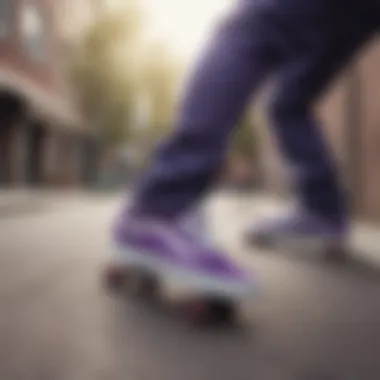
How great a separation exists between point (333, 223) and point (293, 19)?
27 centimetres

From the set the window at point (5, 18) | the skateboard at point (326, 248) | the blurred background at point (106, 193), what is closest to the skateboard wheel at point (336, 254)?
the skateboard at point (326, 248)

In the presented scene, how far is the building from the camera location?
0.39m

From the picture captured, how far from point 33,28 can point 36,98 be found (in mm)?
35

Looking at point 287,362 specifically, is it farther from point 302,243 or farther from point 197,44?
point 302,243

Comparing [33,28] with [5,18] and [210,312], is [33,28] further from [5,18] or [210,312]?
[210,312]

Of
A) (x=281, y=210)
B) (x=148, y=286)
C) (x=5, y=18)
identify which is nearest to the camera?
(x=5, y=18)

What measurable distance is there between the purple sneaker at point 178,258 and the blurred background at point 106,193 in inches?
0.9

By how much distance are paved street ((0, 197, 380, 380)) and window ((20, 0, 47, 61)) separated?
0.08 meters

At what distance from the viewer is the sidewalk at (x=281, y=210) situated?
0.50 m

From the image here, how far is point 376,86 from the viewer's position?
0.61 metres

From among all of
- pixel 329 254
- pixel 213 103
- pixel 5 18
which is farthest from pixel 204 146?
pixel 329 254

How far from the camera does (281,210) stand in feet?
1.96

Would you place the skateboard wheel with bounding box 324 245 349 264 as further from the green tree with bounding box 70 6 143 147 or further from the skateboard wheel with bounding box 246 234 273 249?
the green tree with bounding box 70 6 143 147

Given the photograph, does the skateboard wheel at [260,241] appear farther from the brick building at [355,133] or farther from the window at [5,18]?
the window at [5,18]
